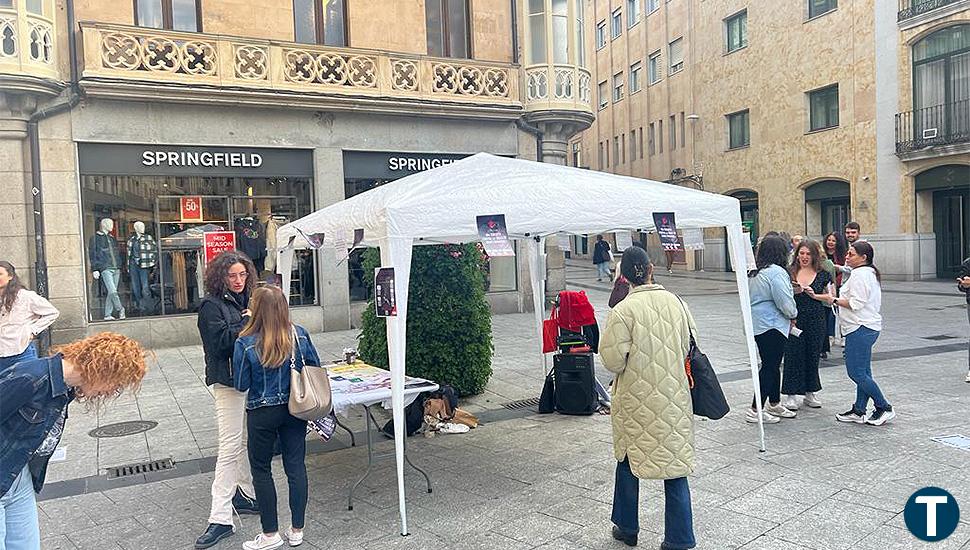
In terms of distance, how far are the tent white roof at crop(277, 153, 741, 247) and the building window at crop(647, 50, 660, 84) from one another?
32.1 meters

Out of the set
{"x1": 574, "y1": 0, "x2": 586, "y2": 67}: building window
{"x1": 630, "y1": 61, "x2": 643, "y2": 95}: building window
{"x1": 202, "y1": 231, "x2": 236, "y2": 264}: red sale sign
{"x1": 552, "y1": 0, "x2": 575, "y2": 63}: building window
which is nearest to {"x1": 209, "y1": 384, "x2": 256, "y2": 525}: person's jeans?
{"x1": 202, "y1": 231, "x2": 236, "y2": 264}: red sale sign

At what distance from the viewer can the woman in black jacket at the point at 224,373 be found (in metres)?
4.55

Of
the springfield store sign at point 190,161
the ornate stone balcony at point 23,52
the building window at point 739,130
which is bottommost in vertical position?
the springfield store sign at point 190,161

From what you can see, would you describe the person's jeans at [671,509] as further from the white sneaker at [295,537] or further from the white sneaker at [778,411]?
the white sneaker at [778,411]

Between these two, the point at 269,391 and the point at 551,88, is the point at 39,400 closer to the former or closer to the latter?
the point at 269,391

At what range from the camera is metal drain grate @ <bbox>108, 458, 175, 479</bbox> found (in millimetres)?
6094

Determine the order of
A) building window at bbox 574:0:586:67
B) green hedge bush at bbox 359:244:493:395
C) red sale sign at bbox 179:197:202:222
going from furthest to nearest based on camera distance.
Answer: building window at bbox 574:0:586:67, red sale sign at bbox 179:197:202:222, green hedge bush at bbox 359:244:493:395

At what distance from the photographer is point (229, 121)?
530 inches

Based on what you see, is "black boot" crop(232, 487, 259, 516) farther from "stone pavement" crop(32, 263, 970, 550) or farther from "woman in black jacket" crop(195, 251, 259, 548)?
"woman in black jacket" crop(195, 251, 259, 548)

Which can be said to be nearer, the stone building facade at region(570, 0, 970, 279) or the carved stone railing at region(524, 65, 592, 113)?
the carved stone railing at region(524, 65, 592, 113)

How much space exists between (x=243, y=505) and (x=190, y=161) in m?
9.79

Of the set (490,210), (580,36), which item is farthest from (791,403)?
(580,36)

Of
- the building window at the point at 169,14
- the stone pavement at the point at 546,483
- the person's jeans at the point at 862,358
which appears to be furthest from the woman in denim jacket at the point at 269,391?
the building window at the point at 169,14

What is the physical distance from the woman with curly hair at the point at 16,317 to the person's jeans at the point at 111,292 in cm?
698
